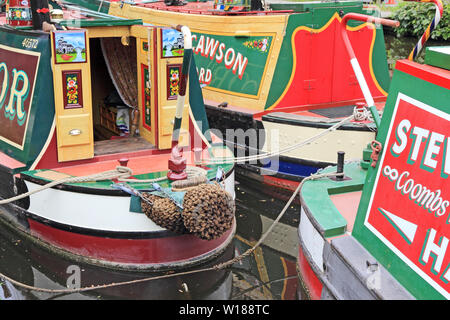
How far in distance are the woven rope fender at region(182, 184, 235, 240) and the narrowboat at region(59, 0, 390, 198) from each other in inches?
116

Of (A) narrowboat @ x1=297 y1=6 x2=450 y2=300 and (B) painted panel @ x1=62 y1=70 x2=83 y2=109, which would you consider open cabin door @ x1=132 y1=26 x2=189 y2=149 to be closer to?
(B) painted panel @ x1=62 y1=70 x2=83 y2=109

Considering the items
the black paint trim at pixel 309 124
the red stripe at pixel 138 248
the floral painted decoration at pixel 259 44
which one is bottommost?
the red stripe at pixel 138 248

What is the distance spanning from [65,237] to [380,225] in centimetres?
362

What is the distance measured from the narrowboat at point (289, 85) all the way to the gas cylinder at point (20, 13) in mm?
3369

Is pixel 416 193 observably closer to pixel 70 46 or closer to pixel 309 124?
pixel 70 46

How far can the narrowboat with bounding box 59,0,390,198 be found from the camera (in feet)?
28.0

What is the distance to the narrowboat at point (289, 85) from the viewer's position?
8.53 m

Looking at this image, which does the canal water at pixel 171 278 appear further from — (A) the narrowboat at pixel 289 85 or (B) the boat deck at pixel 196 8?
(B) the boat deck at pixel 196 8

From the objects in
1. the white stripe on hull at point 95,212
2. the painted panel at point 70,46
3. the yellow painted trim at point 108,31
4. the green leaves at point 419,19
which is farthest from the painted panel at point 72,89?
the green leaves at point 419,19

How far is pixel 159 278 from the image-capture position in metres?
6.12

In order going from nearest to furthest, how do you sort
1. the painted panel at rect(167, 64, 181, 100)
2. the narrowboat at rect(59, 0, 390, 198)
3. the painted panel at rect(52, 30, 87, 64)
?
the painted panel at rect(52, 30, 87, 64)
the painted panel at rect(167, 64, 181, 100)
the narrowboat at rect(59, 0, 390, 198)

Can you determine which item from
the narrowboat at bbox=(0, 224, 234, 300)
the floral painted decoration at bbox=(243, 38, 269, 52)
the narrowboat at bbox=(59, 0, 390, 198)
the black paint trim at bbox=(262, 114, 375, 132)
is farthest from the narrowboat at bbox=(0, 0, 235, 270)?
the floral painted decoration at bbox=(243, 38, 269, 52)

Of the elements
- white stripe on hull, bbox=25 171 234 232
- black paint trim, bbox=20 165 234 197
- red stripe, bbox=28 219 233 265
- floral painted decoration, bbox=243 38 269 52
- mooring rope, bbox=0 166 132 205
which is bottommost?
red stripe, bbox=28 219 233 265

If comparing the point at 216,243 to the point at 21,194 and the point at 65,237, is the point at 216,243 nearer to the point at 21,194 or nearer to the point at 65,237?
the point at 65,237
